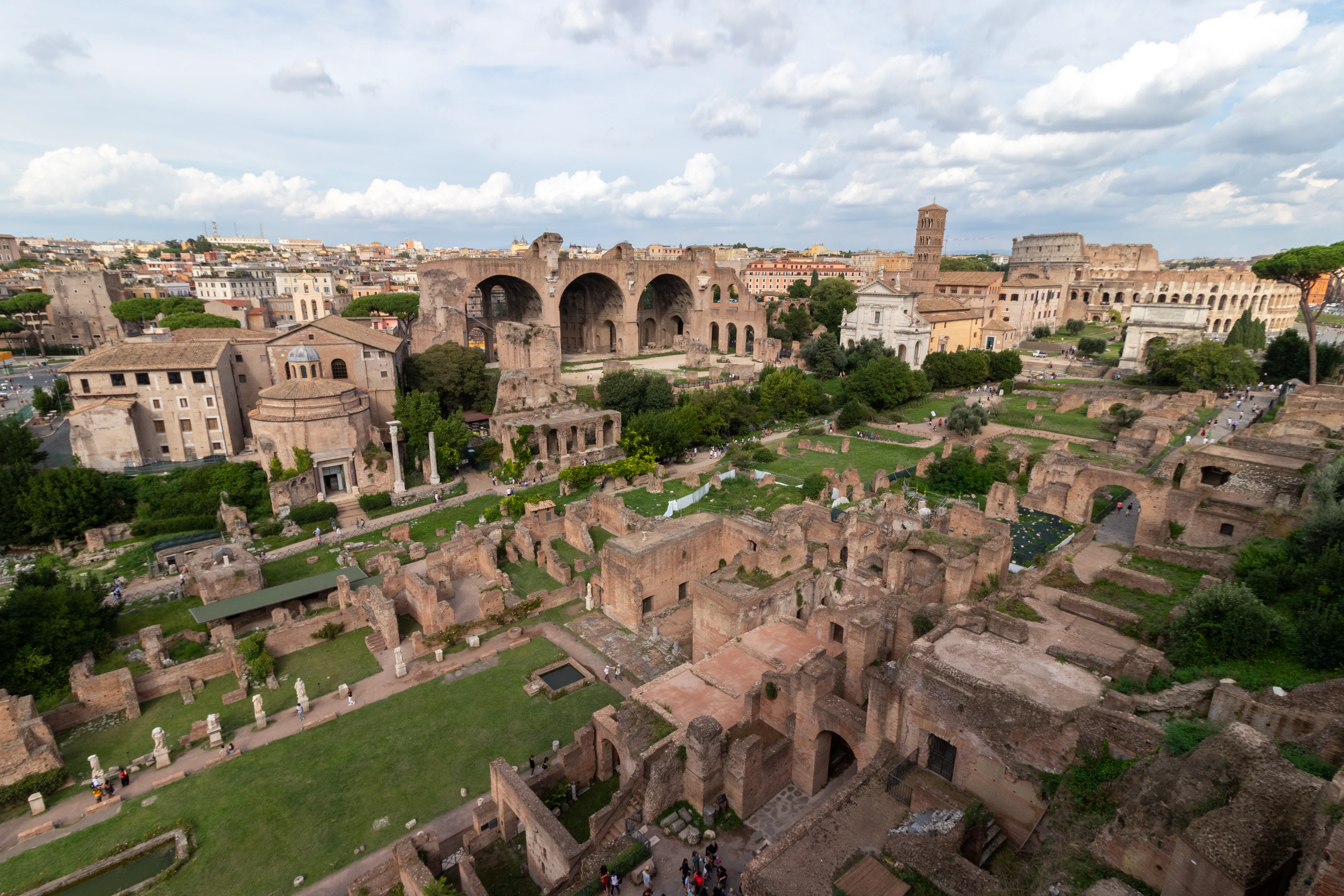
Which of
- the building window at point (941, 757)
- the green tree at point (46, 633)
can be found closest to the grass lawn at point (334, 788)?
the green tree at point (46, 633)

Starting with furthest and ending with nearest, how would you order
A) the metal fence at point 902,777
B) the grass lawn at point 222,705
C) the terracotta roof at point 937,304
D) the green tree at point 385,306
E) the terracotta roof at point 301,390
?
1. the green tree at point 385,306
2. the terracotta roof at point 937,304
3. the terracotta roof at point 301,390
4. the grass lawn at point 222,705
5. the metal fence at point 902,777

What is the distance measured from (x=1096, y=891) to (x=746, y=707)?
23.7ft

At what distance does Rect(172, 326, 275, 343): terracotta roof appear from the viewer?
36.8 metres

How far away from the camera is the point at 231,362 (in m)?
35.2

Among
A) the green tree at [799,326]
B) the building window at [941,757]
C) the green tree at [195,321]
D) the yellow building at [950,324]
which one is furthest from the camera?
the green tree at [799,326]

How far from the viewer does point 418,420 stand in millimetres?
33688

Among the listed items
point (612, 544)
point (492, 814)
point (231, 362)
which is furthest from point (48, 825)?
point (231, 362)

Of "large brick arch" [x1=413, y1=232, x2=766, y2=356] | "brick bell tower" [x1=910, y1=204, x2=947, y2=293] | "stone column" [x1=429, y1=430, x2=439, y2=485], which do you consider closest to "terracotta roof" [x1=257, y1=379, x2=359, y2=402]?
"stone column" [x1=429, y1=430, x2=439, y2=485]

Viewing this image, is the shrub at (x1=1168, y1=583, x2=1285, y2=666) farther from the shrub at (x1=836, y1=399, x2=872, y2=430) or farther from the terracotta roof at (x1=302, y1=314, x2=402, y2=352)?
the terracotta roof at (x1=302, y1=314, x2=402, y2=352)

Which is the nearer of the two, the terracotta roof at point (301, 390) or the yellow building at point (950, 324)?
the terracotta roof at point (301, 390)

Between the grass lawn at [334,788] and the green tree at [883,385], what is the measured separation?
103 feet

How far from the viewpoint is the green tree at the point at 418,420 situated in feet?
110

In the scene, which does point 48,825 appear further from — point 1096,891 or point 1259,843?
point 1259,843

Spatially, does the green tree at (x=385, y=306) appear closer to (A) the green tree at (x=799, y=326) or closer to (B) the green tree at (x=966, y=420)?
(A) the green tree at (x=799, y=326)
